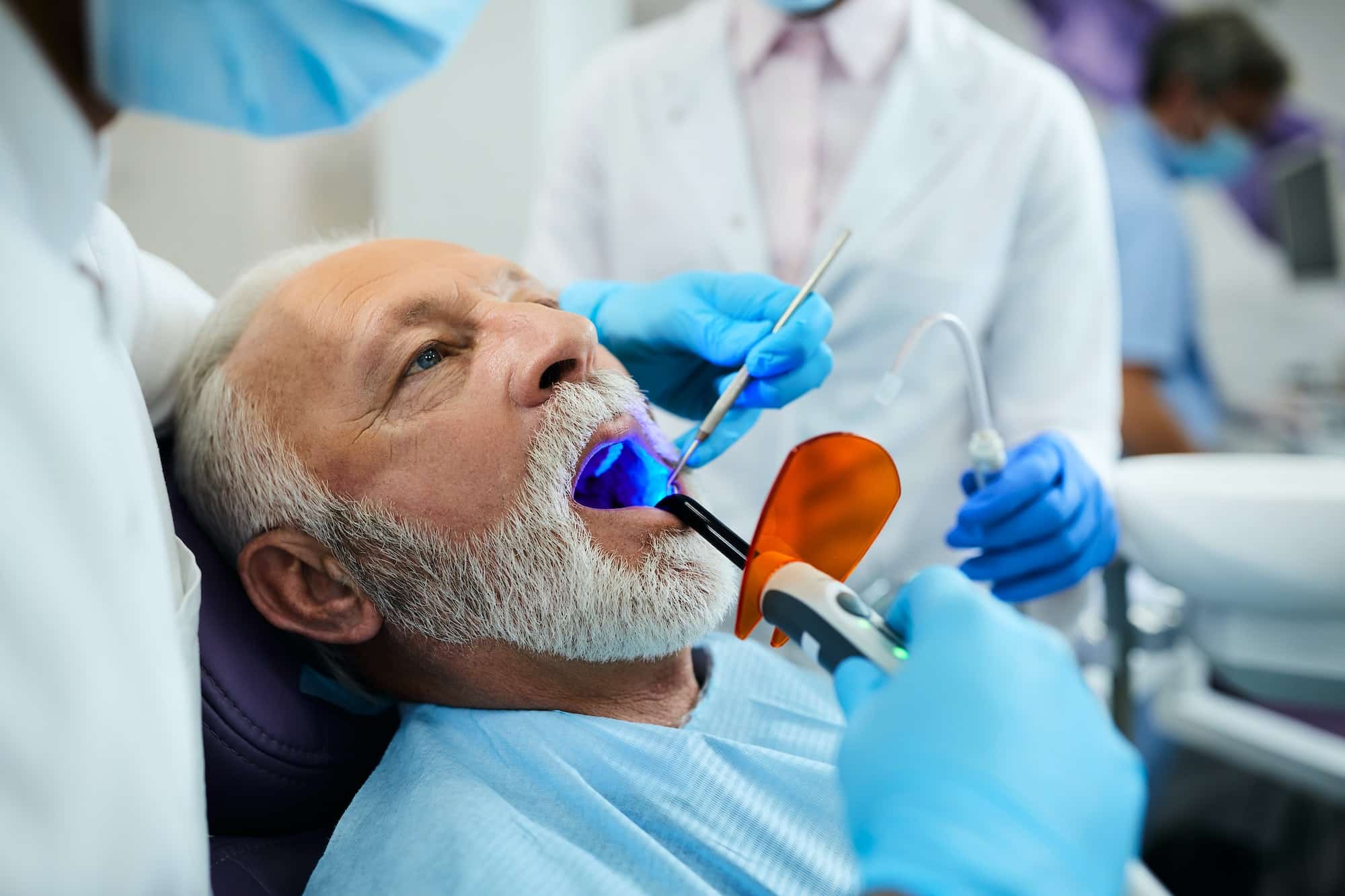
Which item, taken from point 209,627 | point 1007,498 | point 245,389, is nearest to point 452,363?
point 245,389

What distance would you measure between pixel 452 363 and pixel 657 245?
79cm

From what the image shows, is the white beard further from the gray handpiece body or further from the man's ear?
the gray handpiece body

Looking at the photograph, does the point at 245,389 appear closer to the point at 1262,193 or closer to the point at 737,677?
the point at 737,677

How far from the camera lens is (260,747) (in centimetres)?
96

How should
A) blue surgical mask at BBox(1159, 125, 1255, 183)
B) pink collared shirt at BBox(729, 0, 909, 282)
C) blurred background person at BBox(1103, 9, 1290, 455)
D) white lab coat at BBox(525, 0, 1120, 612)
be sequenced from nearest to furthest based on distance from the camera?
white lab coat at BBox(525, 0, 1120, 612), pink collared shirt at BBox(729, 0, 909, 282), blurred background person at BBox(1103, 9, 1290, 455), blue surgical mask at BBox(1159, 125, 1255, 183)

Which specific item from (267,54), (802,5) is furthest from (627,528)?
(802,5)

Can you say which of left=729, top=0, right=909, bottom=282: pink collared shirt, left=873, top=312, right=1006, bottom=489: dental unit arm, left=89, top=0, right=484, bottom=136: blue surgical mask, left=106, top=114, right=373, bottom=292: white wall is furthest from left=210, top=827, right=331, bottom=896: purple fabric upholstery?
left=106, top=114, right=373, bottom=292: white wall

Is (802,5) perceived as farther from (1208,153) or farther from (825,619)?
(1208,153)

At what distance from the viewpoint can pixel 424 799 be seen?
91 cm

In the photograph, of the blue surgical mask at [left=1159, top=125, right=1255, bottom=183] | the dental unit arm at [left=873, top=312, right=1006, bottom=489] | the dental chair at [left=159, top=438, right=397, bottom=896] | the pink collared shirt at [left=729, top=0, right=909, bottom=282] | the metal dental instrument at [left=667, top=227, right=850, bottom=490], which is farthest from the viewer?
the blue surgical mask at [left=1159, top=125, right=1255, bottom=183]

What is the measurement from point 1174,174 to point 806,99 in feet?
8.00

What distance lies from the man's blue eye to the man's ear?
0.72 ft

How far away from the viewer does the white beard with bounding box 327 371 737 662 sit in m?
0.97

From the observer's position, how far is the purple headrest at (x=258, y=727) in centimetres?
94
